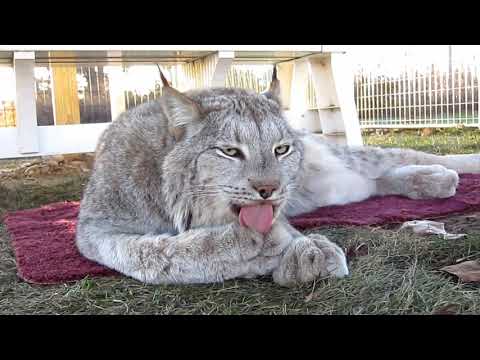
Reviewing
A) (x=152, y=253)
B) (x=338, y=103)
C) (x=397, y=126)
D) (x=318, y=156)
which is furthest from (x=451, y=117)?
(x=152, y=253)

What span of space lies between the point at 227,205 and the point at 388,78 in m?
6.57

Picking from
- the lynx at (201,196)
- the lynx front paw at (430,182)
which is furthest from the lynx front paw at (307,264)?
the lynx front paw at (430,182)

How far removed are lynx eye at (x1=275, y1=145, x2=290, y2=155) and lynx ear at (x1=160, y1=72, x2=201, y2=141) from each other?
1.03ft

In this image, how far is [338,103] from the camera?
5020 mm

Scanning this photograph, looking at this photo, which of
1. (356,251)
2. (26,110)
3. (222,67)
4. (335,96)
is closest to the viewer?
(356,251)

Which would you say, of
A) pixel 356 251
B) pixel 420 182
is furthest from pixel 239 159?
pixel 420 182

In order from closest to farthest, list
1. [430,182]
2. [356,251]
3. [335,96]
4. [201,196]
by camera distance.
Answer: [201,196] → [356,251] → [430,182] → [335,96]

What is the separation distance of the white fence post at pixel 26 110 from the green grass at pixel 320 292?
2.12 m

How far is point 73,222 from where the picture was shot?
3.01m

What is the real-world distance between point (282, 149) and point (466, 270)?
74 centimetres

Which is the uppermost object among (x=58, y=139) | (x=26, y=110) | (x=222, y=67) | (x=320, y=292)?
(x=222, y=67)

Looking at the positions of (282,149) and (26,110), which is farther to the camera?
(26,110)

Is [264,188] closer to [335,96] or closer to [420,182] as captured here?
[420,182]

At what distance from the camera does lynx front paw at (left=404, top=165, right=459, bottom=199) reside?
9.52ft
